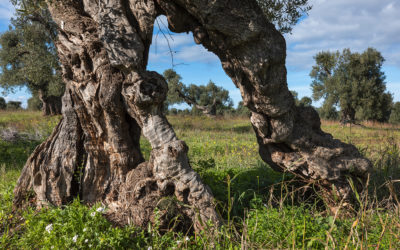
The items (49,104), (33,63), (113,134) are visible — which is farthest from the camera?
(49,104)

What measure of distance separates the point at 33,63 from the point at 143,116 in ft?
43.8

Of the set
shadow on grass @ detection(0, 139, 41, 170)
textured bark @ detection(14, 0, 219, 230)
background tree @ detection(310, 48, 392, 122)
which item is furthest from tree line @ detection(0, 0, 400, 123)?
textured bark @ detection(14, 0, 219, 230)

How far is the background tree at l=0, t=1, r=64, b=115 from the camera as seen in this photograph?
14.2 metres

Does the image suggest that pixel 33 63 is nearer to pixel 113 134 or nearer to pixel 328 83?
pixel 113 134

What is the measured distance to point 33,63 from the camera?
46.4ft

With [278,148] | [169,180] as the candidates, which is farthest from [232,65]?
[169,180]

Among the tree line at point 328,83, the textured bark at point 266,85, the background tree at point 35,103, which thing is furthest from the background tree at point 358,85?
the background tree at point 35,103

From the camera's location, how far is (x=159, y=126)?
3857 millimetres

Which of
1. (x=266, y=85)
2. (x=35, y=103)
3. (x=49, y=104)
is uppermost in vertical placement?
(x=35, y=103)

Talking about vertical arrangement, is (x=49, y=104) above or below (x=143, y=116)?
above

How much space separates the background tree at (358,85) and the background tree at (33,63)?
28.1 meters

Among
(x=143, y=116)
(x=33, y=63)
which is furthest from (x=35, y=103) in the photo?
(x=143, y=116)

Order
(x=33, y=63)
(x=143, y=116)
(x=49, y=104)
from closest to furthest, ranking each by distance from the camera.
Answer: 1. (x=143, y=116)
2. (x=33, y=63)
3. (x=49, y=104)

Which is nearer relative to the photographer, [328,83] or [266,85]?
[266,85]
